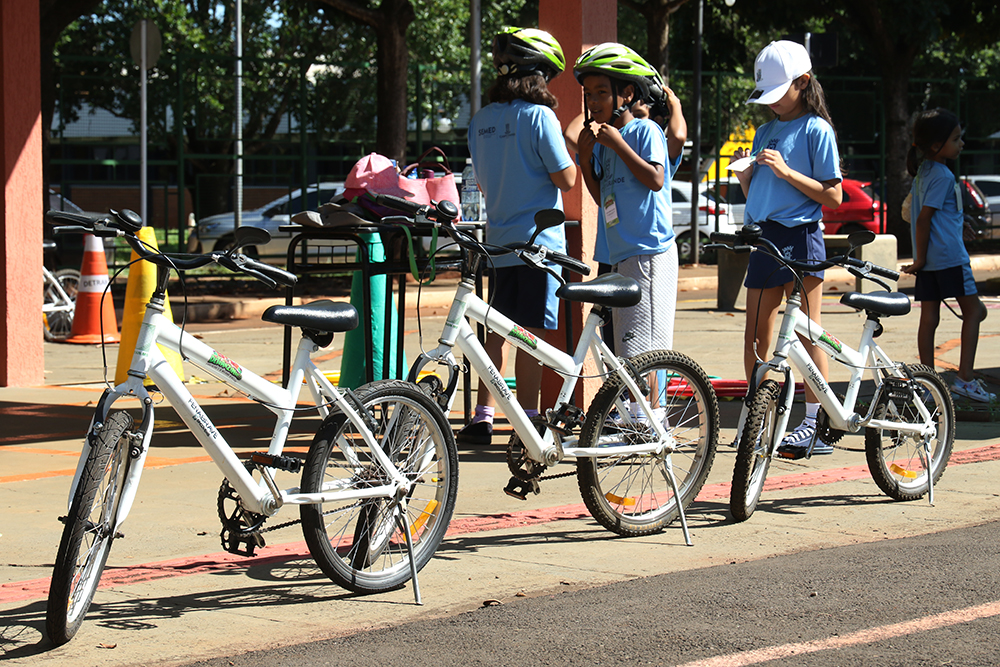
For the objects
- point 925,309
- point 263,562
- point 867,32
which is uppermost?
point 867,32

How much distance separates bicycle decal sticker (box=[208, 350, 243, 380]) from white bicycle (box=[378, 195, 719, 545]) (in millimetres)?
744

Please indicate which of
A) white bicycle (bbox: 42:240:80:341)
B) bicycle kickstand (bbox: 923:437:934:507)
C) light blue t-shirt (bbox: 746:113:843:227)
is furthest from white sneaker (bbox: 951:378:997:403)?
white bicycle (bbox: 42:240:80:341)

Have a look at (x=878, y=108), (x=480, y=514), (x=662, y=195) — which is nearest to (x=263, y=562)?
(x=480, y=514)

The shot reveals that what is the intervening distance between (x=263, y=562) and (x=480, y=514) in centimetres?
116

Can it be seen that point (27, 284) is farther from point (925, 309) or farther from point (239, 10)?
point (239, 10)

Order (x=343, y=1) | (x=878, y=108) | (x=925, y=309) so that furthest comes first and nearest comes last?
(x=878, y=108), (x=343, y=1), (x=925, y=309)

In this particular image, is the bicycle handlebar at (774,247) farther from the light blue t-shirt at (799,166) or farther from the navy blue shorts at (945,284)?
the navy blue shorts at (945,284)

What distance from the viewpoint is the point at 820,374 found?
595 cm

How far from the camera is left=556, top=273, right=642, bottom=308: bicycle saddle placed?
5281mm

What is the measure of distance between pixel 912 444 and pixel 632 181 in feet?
6.03

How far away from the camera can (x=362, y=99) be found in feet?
71.5

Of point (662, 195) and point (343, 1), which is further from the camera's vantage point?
point (343, 1)

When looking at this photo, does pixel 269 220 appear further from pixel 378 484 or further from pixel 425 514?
pixel 378 484

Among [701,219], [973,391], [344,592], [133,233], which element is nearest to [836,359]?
[344,592]
